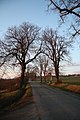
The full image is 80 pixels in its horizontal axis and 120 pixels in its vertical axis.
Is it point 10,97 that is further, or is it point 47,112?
point 10,97

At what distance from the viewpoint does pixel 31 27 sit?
41875mm

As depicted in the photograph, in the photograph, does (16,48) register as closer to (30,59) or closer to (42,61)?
(30,59)

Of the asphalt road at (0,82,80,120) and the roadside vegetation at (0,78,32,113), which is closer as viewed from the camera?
the asphalt road at (0,82,80,120)

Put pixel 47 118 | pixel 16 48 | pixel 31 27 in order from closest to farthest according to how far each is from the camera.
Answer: pixel 47 118, pixel 16 48, pixel 31 27

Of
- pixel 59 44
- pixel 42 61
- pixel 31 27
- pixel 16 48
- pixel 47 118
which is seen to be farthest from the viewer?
pixel 42 61

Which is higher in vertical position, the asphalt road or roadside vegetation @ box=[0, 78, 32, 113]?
roadside vegetation @ box=[0, 78, 32, 113]

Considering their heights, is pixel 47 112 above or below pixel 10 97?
below

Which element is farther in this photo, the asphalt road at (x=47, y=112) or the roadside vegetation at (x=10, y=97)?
the roadside vegetation at (x=10, y=97)

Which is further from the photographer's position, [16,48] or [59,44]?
[59,44]

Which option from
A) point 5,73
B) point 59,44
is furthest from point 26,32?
point 5,73

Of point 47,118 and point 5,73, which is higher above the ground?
point 5,73

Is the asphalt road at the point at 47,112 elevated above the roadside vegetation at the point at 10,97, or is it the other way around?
the roadside vegetation at the point at 10,97

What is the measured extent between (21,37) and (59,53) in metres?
13.6

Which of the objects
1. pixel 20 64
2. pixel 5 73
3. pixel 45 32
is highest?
pixel 45 32
